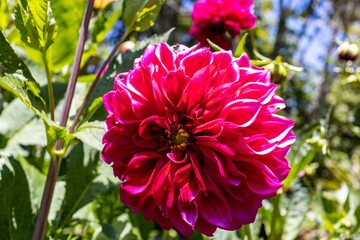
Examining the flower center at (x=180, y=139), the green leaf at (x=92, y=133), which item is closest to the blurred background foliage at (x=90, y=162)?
the green leaf at (x=92, y=133)

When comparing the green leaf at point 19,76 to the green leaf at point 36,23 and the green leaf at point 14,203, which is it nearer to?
the green leaf at point 36,23

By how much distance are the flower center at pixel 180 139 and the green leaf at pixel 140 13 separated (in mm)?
196

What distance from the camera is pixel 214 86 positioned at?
49 cm

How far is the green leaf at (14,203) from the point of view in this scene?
2.22ft

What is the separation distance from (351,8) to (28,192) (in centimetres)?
614

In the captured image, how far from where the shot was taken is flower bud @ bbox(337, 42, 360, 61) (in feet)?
3.11

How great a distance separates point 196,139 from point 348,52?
572 mm

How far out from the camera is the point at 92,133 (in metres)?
0.57

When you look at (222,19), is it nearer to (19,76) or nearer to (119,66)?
(119,66)

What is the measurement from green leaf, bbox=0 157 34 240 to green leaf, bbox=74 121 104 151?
167 millimetres

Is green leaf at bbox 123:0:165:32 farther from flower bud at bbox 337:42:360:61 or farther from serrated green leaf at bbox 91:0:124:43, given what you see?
flower bud at bbox 337:42:360:61

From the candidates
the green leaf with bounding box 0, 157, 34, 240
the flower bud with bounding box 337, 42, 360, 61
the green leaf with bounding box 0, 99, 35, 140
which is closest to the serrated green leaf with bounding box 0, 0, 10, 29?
the green leaf with bounding box 0, 99, 35, 140

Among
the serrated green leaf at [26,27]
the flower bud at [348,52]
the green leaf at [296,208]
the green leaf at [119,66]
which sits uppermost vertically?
the serrated green leaf at [26,27]

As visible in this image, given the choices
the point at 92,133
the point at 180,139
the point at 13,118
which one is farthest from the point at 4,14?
the point at 180,139
